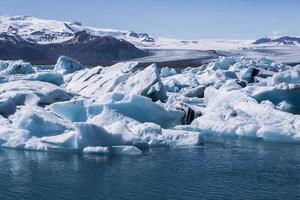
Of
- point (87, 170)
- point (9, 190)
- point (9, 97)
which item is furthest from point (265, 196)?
point (9, 97)

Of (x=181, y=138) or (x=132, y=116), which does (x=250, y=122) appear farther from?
(x=132, y=116)

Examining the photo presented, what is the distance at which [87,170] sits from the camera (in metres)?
13.1

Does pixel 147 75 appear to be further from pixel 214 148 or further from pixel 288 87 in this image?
pixel 214 148

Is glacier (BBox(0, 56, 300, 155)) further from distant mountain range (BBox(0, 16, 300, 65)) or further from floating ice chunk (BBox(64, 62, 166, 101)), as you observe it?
distant mountain range (BBox(0, 16, 300, 65))

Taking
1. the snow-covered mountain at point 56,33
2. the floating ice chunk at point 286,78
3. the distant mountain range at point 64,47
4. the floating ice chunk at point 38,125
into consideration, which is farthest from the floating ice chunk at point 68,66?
the snow-covered mountain at point 56,33

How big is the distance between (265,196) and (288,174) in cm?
212

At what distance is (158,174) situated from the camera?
498 inches

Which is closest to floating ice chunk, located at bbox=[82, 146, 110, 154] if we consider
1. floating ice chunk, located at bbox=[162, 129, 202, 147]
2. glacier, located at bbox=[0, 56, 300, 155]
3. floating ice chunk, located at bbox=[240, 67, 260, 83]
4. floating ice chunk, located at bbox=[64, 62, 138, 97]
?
glacier, located at bbox=[0, 56, 300, 155]

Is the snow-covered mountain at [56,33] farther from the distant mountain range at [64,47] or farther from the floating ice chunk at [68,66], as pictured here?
the floating ice chunk at [68,66]

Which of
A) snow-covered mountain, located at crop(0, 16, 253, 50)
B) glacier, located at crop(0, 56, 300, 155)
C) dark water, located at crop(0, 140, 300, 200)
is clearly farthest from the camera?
snow-covered mountain, located at crop(0, 16, 253, 50)

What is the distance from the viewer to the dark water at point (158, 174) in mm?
11016

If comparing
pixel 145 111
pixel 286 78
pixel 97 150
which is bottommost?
pixel 97 150

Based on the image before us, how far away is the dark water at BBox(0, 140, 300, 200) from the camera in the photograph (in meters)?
11.0

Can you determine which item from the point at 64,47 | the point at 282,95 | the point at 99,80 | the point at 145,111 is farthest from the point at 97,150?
the point at 64,47
